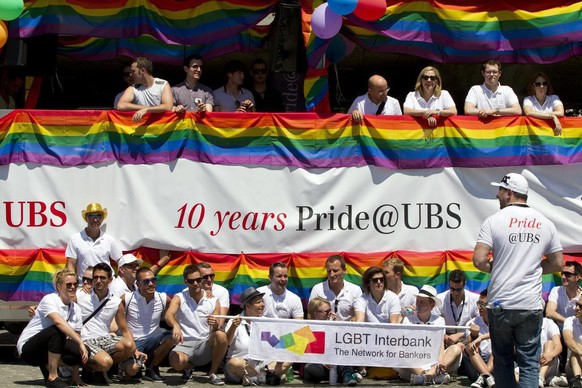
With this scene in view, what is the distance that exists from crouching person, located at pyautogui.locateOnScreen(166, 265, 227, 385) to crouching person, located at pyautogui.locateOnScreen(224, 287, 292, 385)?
0.13 m

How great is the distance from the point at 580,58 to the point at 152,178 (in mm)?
5617

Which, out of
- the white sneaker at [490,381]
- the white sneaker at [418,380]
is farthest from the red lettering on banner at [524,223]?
the white sneaker at [418,380]

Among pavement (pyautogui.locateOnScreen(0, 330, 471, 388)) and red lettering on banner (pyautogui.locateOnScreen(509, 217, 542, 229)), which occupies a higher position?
red lettering on banner (pyautogui.locateOnScreen(509, 217, 542, 229))

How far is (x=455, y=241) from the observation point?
39.8 ft

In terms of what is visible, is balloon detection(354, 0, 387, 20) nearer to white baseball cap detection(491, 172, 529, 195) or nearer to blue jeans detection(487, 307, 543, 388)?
white baseball cap detection(491, 172, 529, 195)

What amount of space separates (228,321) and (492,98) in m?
3.74

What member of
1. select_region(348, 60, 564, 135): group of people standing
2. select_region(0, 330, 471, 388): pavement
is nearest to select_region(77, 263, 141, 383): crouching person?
select_region(0, 330, 471, 388): pavement

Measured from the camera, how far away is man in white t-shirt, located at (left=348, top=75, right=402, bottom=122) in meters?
12.3

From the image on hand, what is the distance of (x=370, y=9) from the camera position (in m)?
11.9

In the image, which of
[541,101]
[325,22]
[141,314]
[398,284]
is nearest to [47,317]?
[141,314]

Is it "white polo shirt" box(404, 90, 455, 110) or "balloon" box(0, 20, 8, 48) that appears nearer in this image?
"balloon" box(0, 20, 8, 48)

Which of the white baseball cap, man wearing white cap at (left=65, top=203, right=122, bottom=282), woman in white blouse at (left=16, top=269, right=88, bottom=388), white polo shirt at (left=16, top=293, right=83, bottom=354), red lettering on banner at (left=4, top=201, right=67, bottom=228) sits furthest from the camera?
red lettering on banner at (left=4, top=201, right=67, bottom=228)

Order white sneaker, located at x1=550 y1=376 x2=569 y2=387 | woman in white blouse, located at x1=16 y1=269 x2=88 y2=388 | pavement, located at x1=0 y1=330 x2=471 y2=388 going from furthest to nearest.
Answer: white sneaker, located at x1=550 y1=376 x2=569 y2=387, pavement, located at x1=0 y1=330 x2=471 y2=388, woman in white blouse, located at x1=16 y1=269 x2=88 y2=388

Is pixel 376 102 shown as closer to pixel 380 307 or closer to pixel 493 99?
pixel 493 99
